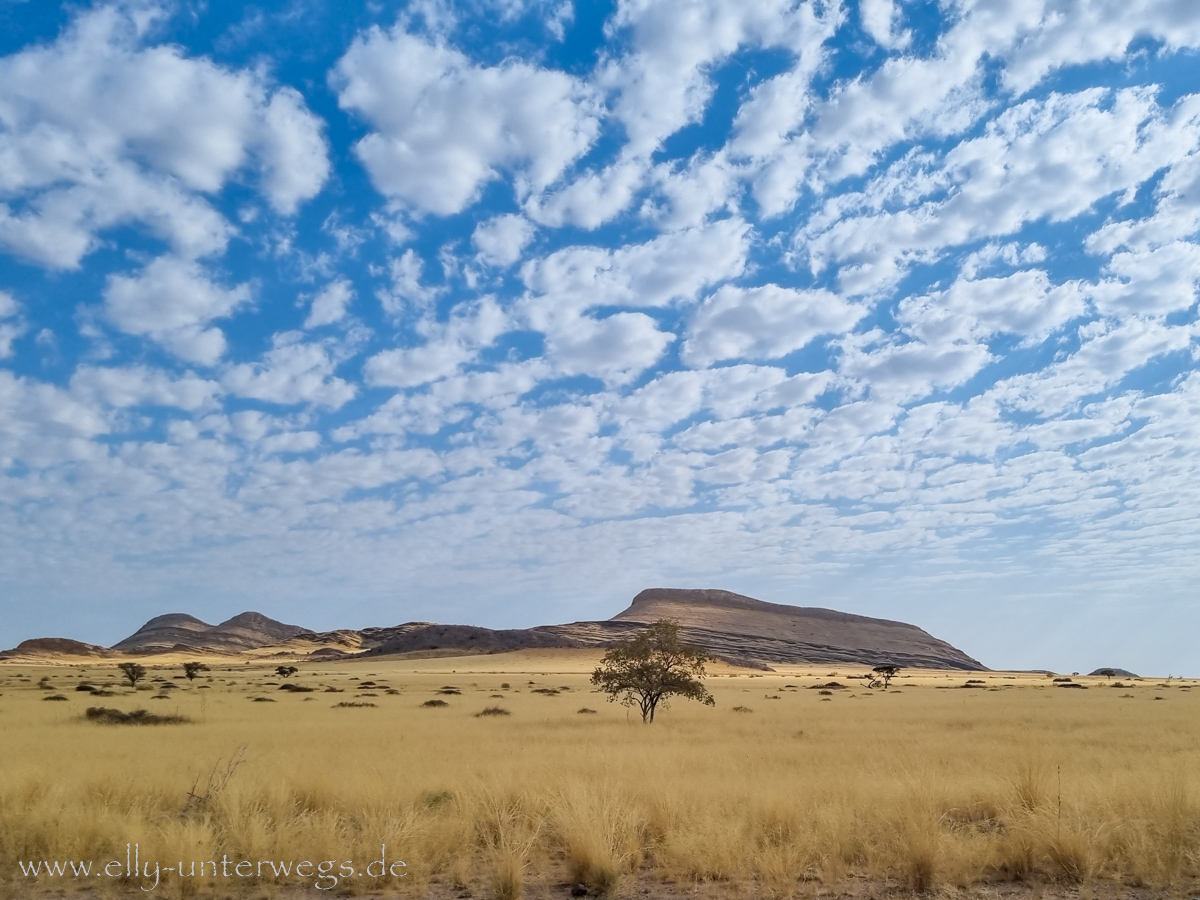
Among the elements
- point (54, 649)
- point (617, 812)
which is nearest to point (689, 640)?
point (54, 649)

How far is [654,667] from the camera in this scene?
34781 millimetres

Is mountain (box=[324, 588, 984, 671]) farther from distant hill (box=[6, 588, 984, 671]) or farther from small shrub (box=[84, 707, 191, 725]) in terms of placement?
small shrub (box=[84, 707, 191, 725])

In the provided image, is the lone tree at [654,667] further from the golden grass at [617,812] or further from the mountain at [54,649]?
the mountain at [54,649]

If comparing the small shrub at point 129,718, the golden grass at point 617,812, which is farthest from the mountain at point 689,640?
the golden grass at point 617,812

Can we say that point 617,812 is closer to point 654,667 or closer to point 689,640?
point 654,667

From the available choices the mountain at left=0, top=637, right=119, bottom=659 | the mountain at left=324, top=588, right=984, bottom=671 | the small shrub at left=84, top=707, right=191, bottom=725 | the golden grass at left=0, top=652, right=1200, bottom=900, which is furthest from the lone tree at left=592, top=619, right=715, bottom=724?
the mountain at left=0, top=637, right=119, bottom=659

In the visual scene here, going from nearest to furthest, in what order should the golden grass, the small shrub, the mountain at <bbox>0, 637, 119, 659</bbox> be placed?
the golden grass → the small shrub → the mountain at <bbox>0, 637, 119, 659</bbox>

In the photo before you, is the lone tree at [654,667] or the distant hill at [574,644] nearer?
the lone tree at [654,667]

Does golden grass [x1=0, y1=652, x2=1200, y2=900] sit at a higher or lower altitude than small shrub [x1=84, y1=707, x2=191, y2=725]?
higher

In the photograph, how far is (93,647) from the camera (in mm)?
163250

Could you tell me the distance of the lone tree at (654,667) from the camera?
34.3 metres

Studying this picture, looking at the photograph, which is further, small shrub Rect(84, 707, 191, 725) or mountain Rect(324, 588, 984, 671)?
mountain Rect(324, 588, 984, 671)

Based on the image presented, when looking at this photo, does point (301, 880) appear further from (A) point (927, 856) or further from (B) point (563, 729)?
(B) point (563, 729)

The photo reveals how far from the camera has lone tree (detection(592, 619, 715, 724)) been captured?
113 feet
